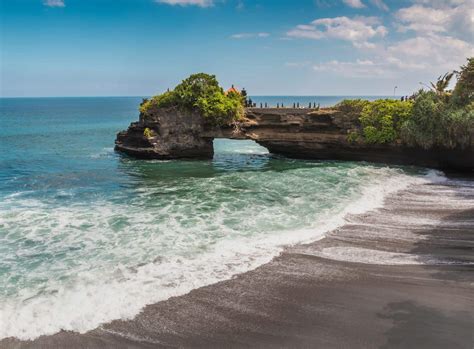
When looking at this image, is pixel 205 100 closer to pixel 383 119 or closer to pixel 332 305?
pixel 383 119

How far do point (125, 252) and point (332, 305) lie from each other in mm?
7509

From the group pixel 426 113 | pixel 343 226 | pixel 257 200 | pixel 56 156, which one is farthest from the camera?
pixel 56 156

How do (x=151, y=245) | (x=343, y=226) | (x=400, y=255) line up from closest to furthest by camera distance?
(x=400, y=255), (x=151, y=245), (x=343, y=226)

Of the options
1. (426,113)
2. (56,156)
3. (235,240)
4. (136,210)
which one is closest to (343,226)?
(235,240)

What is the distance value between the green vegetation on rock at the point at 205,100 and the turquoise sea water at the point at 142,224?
4443 mm

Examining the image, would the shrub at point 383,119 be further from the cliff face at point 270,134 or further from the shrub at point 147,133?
the shrub at point 147,133

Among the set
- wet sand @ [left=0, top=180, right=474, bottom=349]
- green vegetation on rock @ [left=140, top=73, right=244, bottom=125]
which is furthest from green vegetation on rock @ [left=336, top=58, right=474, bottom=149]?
wet sand @ [left=0, top=180, right=474, bottom=349]

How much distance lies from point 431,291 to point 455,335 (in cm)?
217

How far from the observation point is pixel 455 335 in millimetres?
8820

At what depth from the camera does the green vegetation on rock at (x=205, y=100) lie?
34.5 m

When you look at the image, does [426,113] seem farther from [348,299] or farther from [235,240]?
[348,299]

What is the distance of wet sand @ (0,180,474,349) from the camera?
8852mm

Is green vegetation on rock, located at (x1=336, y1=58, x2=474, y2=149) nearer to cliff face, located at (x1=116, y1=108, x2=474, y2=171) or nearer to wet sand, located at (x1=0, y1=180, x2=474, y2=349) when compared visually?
cliff face, located at (x1=116, y1=108, x2=474, y2=171)

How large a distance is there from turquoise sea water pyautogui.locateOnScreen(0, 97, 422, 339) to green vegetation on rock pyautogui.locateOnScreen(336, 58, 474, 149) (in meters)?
2.90
